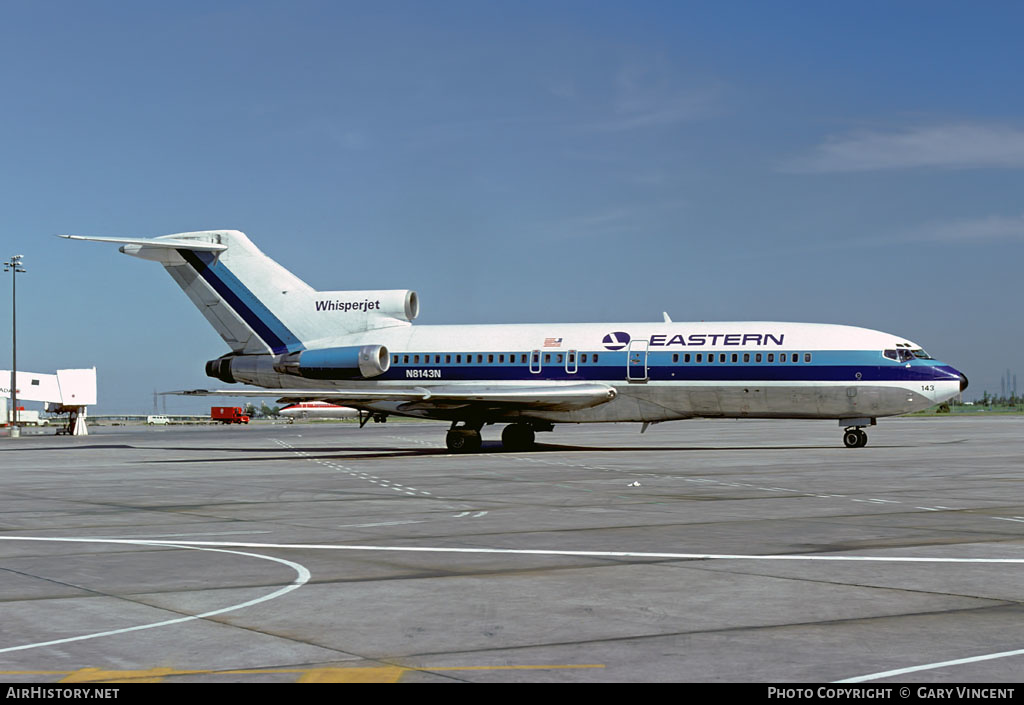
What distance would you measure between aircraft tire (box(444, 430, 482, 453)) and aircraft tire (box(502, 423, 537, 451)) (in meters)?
1.54

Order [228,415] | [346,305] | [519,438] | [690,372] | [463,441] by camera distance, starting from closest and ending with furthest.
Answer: [690,372] < [463,441] < [519,438] < [346,305] < [228,415]

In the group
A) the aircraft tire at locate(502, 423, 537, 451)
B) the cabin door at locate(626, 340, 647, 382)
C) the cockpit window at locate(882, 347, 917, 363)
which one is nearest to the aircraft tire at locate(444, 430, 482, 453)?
the aircraft tire at locate(502, 423, 537, 451)

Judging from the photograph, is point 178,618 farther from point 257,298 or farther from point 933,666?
point 257,298

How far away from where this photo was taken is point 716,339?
133 ft

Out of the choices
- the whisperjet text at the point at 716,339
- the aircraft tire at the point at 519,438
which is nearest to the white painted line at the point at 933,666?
the whisperjet text at the point at 716,339

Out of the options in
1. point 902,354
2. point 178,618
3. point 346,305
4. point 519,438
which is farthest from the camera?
point 346,305

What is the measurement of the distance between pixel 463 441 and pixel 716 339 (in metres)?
10.4

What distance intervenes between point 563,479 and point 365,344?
20237mm

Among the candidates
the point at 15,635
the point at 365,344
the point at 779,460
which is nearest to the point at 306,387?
the point at 365,344

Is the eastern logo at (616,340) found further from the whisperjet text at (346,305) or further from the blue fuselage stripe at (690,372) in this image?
the whisperjet text at (346,305)

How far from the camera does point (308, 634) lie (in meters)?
9.08

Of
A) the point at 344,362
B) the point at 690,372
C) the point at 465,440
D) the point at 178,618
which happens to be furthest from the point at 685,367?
the point at 178,618

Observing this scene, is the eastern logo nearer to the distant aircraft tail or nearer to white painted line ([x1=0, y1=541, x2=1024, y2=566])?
the distant aircraft tail

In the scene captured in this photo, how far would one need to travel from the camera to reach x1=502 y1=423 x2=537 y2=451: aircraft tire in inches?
1774
